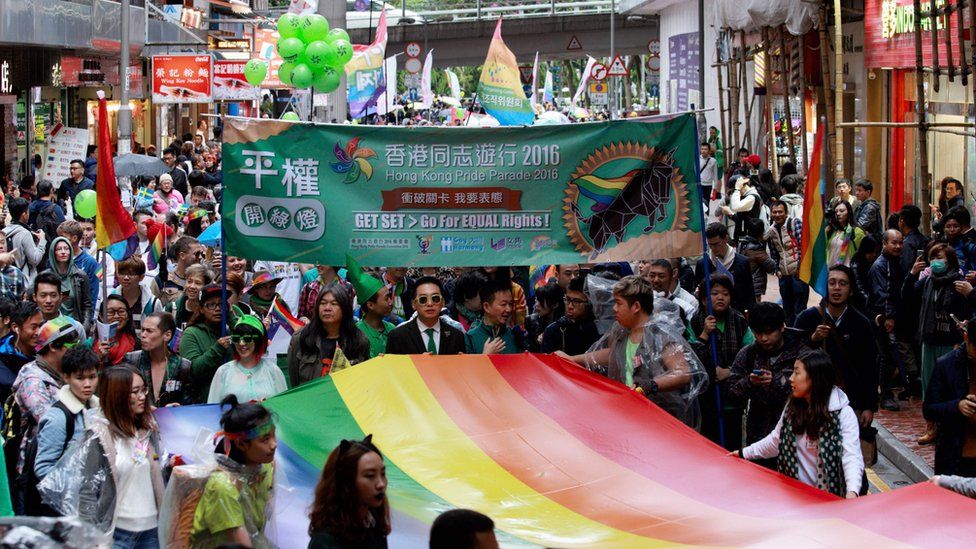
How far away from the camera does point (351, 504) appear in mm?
5301

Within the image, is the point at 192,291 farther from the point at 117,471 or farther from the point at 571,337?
the point at 117,471

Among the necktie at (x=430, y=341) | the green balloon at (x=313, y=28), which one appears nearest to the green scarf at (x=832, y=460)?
the necktie at (x=430, y=341)

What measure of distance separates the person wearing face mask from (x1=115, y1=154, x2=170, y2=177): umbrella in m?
12.7

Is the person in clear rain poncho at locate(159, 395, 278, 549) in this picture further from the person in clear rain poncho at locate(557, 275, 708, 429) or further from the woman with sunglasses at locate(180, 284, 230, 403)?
the person in clear rain poncho at locate(557, 275, 708, 429)

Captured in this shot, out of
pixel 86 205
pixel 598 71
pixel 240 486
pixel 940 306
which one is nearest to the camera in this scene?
pixel 240 486

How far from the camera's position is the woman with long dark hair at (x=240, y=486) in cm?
579

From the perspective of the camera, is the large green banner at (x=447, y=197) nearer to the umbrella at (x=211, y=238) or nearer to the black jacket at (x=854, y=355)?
the black jacket at (x=854, y=355)

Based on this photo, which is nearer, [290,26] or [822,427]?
[822,427]

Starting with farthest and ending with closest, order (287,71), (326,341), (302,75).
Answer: (287,71), (302,75), (326,341)

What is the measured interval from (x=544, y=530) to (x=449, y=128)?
3042 mm

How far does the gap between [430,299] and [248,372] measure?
1.46m

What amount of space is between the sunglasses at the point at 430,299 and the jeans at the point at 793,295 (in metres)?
Answer: 4.91

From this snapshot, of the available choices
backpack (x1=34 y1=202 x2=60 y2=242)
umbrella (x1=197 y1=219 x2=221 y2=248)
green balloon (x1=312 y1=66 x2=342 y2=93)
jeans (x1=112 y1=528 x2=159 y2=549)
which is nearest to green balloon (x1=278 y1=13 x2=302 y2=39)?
green balloon (x1=312 y1=66 x2=342 y2=93)

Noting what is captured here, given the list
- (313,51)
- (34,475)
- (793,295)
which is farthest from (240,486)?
(313,51)
